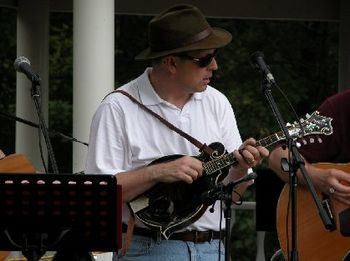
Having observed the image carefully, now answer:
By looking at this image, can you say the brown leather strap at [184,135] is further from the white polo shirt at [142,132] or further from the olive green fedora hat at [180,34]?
the olive green fedora hat at [180,34]

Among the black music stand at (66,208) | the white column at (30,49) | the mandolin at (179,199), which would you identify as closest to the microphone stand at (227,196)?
the mandolin at (179,199)

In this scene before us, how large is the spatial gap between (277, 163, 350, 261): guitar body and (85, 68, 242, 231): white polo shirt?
0.66m

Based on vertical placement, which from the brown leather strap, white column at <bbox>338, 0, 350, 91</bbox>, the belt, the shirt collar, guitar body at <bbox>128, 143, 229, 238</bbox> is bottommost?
the belt

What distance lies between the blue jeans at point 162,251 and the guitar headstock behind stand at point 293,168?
0.44 m

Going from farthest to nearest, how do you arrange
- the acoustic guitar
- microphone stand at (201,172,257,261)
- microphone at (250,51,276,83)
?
the acoustic guitar < microphone at (250,51,276,83) < microphone stand at (201,172,257,261)

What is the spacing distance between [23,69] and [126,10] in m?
5.92

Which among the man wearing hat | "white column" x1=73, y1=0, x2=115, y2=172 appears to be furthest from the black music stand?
"white column" x1=73, y1=0, x2=115, y2=172

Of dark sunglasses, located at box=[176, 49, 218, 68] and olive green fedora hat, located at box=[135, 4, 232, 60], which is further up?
olive green fedora hat, located at box=[135, 4, 232, 60]

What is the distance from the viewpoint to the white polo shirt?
15.0 feet

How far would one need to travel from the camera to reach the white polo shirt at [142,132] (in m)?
4.56

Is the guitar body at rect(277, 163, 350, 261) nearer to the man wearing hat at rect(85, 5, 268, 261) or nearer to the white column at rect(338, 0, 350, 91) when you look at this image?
the man wearing hat at rect(85, 5, 268, 261)

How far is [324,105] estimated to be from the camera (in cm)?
514

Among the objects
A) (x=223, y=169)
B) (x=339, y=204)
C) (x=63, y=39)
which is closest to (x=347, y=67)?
(x=63, y=39)

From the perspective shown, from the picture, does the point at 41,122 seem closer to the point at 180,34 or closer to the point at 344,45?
the point at 180,34
